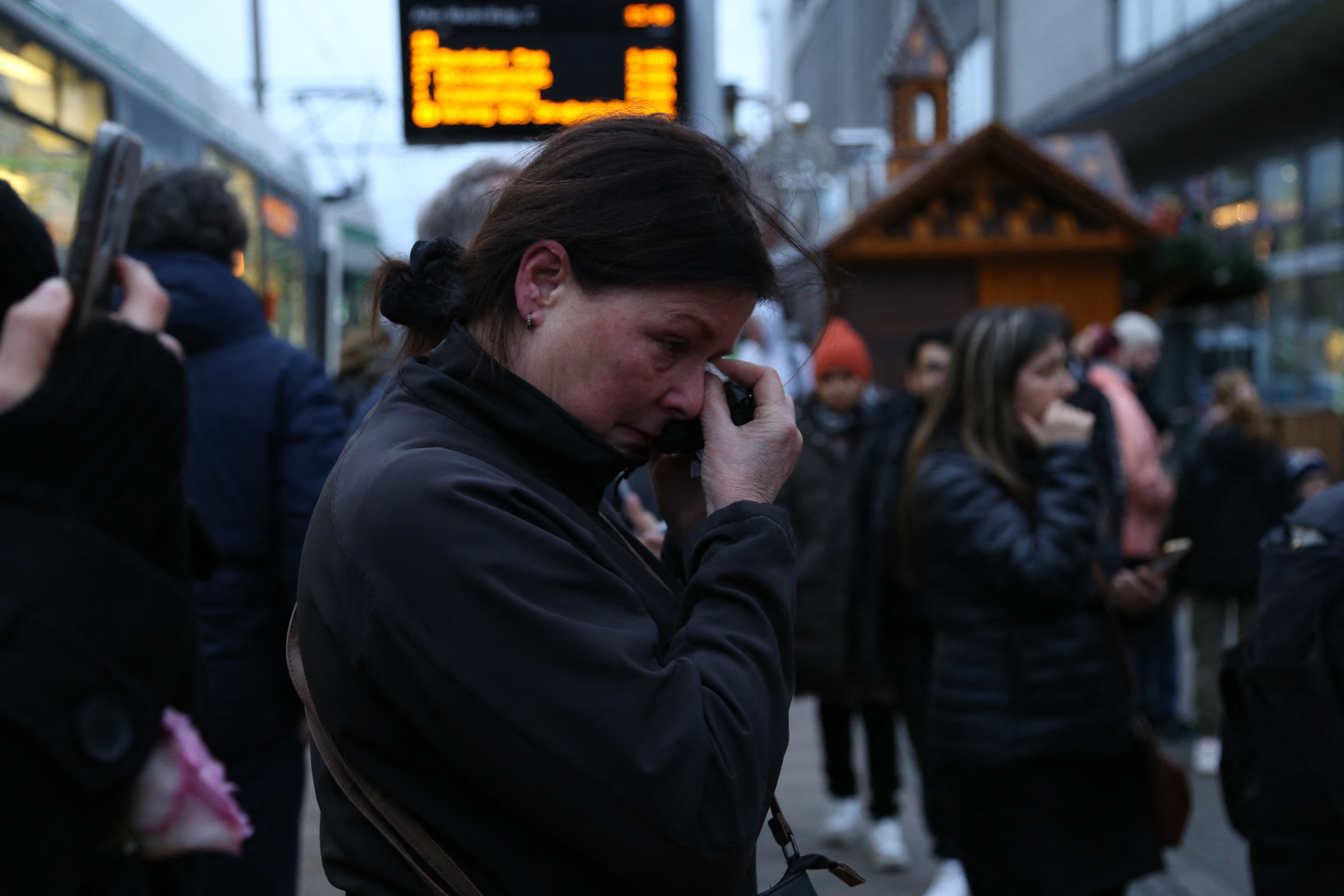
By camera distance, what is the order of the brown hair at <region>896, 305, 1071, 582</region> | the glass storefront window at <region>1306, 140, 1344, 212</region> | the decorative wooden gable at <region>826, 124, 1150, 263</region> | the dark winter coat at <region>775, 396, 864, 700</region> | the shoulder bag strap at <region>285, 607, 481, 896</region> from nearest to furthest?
the shoulder bag strap at <region>285, 607, 481, 896</region>, the brown hair at <region>896, 305, 1071, 582</region>, the dark winter coat at <region>775, 396, 864, 700</region>, the decorative wooden gable at <region>826, 124, 1150, 263</region>, the glass storefront window at <region>1306, 140, 1344, 212</region>

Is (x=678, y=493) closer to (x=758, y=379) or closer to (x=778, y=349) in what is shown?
(x=758, y=379)

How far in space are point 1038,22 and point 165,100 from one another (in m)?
22.2

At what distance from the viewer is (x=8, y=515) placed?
Answer: 1.06 metres

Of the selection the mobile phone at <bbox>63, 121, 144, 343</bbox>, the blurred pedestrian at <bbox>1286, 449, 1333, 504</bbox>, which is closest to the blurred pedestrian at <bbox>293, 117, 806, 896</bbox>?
the mobile phone at <bbox>63, 121, 144, 343</bbox>

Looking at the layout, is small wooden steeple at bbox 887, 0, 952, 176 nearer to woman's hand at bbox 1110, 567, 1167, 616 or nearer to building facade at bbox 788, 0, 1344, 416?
building facade at bbox 788, 0, 1344, 416

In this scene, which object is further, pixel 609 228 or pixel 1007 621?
pixel 1007 621

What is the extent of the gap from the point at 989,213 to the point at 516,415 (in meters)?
8.46

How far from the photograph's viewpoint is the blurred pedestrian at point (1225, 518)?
6.41m

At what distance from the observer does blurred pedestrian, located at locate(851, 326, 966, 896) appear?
4598 mm

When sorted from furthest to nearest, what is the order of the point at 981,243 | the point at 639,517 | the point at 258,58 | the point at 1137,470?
the point at 258,58
the point at 981,243
the point at 1137,470
the point at 639,517

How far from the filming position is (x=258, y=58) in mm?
21031

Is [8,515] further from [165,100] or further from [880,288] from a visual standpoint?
[880,288]

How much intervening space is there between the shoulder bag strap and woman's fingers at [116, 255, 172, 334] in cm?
40

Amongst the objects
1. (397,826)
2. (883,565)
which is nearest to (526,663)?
(397,826)
